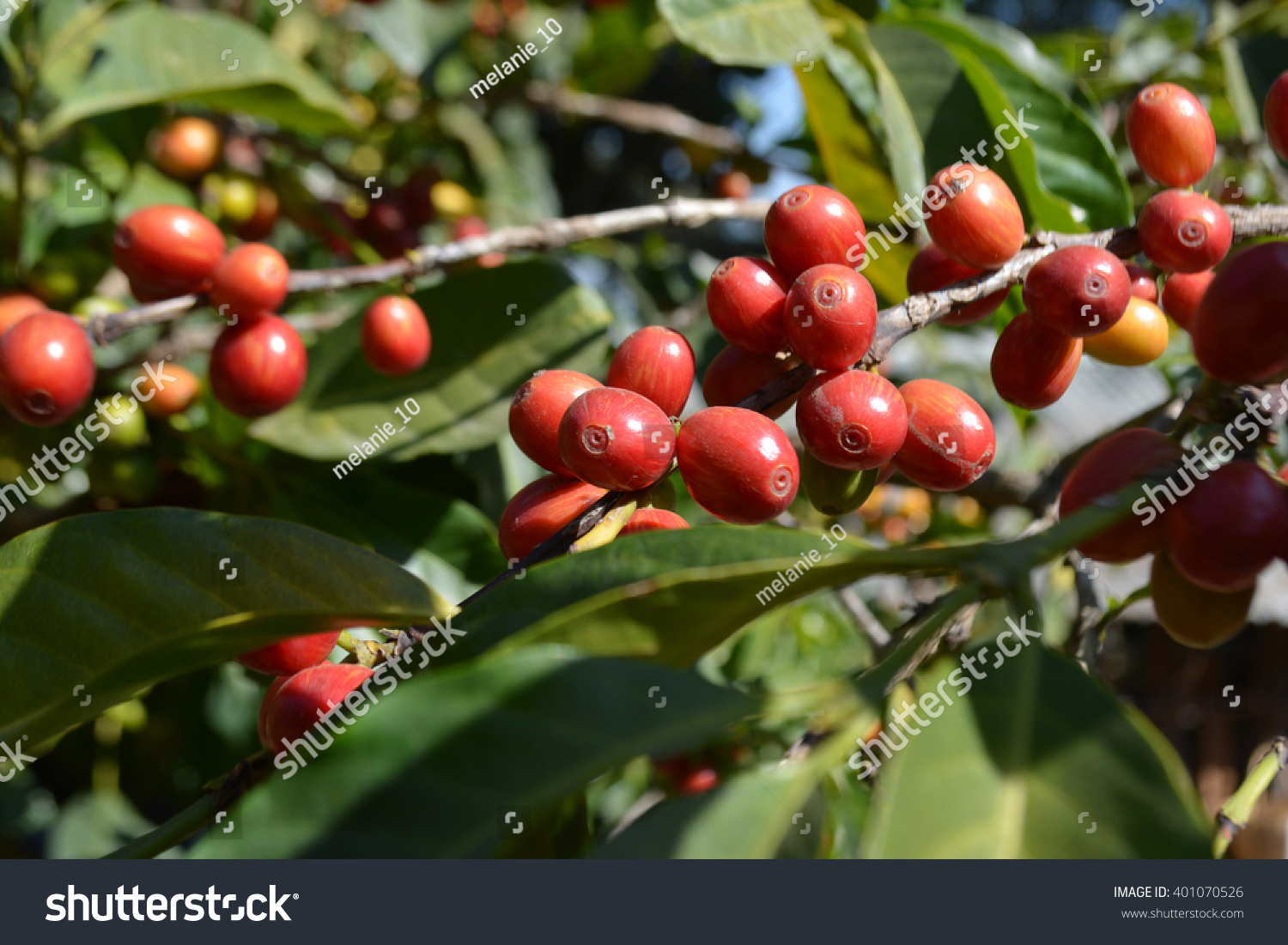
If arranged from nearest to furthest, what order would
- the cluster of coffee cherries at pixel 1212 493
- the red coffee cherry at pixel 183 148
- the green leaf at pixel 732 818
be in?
1. the green leaf at pixel 732 818
2. the cluster of coffee cherries at pixel 1212 493
3. the red coffee cherry at pixel 183 148

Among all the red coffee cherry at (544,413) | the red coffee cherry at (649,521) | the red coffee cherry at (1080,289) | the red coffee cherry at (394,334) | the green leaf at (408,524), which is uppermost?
the red coffee cherry at (1080,289)

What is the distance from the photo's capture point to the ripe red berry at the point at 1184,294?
993 mm

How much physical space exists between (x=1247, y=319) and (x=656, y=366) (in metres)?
0.47

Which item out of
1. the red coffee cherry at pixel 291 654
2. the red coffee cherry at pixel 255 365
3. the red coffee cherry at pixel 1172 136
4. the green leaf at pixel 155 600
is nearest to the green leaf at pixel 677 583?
the green leaf at pixel 155 600

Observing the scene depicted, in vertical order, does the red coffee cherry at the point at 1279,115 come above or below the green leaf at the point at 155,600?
above

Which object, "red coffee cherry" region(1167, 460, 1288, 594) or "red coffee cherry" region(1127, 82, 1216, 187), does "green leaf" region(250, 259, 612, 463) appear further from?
"red coffee cherry" region(1167, 460, 1288, 594)

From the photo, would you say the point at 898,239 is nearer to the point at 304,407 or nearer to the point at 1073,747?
the point at 1073,747

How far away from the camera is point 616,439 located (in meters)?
0.74

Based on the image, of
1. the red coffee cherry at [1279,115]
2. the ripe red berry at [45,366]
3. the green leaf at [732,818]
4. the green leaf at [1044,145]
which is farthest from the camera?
the ripe red berry at [45,366]

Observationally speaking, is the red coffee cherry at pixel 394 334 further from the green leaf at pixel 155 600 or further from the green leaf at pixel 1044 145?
the green leaf at pixel 1044 145

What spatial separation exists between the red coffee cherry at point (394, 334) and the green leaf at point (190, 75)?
0.60 meters

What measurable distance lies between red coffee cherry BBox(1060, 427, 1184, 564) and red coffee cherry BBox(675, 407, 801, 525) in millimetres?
240

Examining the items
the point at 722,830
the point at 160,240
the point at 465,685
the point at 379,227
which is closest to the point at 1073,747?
the point at 722,830

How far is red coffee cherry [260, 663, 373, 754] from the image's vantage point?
2.45 ft
